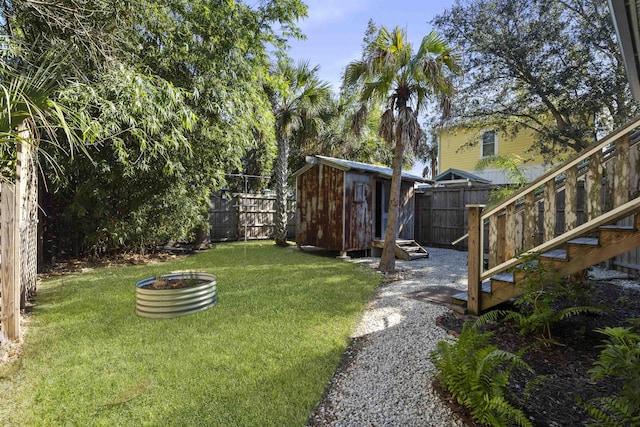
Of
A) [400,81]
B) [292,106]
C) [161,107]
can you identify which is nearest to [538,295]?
[400,81]

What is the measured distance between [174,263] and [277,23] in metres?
6.31

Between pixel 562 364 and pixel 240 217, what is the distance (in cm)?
1026

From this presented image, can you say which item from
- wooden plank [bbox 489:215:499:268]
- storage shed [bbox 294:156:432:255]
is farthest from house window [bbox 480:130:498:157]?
wooden plank [bbox 489:215:499:268]

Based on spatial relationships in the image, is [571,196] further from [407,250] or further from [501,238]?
[407,250]

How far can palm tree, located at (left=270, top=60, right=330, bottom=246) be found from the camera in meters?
9.70

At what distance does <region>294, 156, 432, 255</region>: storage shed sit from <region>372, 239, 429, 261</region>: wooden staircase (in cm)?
31

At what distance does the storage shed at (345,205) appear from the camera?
801 cm

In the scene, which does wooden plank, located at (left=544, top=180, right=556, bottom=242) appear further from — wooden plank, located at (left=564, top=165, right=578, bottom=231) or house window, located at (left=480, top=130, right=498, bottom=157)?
house window, located at (left=480, top=130, right=498, bottom=157)

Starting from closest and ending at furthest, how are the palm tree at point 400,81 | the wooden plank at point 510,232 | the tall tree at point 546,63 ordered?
the wooden plank at point 510,232
the palm tree at point 400,81
the tall tree at point 546,63

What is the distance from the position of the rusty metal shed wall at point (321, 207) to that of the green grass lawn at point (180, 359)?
10.8 feet

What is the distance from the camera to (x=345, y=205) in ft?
26.1

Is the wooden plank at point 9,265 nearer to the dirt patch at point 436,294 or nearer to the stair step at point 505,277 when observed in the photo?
the dirt patch at point 436,294

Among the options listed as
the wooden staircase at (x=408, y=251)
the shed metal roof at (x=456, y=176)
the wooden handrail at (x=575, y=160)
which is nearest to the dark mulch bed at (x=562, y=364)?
the wooden handrail at (x=575, y=160)

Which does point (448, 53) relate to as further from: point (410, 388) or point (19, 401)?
point (19, 401)
